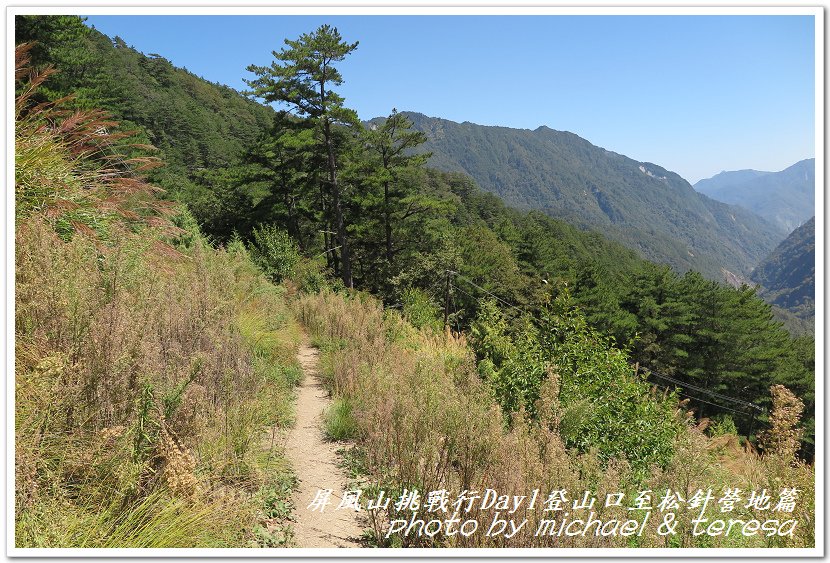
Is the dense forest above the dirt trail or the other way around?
above

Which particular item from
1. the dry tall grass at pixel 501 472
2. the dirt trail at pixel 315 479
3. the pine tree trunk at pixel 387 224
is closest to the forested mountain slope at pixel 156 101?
the dirt trail at pixel 315 479

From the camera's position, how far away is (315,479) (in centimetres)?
380

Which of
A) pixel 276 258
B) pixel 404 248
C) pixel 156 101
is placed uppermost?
pixel 156 101

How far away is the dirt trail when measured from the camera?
3.02m

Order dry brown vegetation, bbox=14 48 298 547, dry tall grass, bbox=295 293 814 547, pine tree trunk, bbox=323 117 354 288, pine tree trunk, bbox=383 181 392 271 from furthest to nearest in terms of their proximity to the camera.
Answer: pine tree trunk, bbox=383 181 392 271, pine tree trunk, bbox=323 117 354 288, dry tall grass, bbox=295 293 814 547, dry brown vegetation, bbox=14 48 298 547

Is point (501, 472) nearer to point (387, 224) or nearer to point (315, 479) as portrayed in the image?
point (315, 479)

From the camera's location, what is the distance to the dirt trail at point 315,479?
9.91ft

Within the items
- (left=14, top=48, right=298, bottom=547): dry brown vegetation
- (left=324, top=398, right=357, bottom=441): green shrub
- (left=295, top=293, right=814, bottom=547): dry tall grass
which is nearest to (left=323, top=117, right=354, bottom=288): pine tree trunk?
(left=324, top=398, right=357, bottom=441): green shrub

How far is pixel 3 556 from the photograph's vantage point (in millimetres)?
2061

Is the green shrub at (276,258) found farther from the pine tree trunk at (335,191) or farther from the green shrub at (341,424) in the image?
the green shrub at (341,424)

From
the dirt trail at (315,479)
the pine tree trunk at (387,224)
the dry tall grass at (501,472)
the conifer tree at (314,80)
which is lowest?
the dirt trail at (315,479)

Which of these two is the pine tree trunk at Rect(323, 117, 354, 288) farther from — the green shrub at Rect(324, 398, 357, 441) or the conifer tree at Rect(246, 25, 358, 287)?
the green shrub at Rect(324, 398, 357, 441)

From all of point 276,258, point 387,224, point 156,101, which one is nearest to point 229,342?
point 276,258
